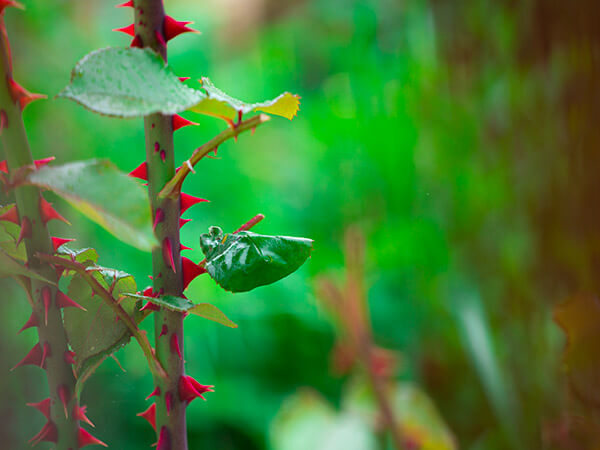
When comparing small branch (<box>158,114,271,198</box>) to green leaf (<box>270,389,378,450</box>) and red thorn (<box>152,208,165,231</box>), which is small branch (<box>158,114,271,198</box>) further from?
green leaf (<box>270,389,378,450</box>)

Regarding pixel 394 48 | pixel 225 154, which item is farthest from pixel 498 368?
pixel 394 48

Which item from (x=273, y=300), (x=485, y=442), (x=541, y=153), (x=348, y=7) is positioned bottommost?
(x=485, y=442)

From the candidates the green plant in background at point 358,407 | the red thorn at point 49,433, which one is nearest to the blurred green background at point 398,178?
the green plant in background at point 358,407

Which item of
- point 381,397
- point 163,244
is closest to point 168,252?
point 163,244

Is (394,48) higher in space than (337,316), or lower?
higher

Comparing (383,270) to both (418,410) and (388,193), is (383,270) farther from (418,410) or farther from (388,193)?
(418,410)

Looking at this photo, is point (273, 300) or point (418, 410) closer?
point (418, 410)

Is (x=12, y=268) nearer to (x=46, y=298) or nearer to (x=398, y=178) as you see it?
(x=46, y=298)

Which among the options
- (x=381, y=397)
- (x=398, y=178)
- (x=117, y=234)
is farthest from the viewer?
(x=398, y=178)
